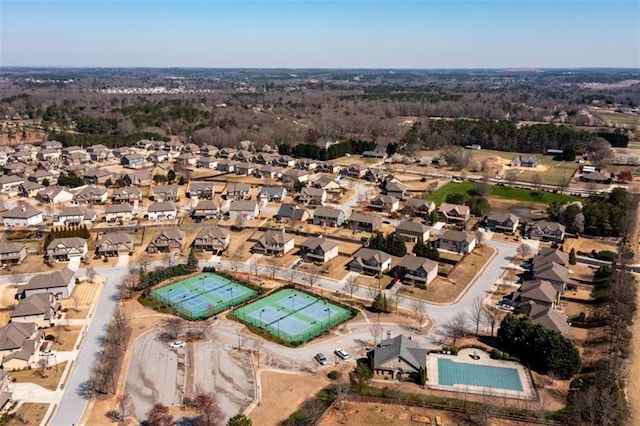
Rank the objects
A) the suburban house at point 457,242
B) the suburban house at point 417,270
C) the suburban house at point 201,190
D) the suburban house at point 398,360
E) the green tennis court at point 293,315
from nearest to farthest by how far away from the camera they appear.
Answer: the suburban house at point 398,360 < the green tennis court at point 293,315 < the suburban house at point 417,270 < the suburban house at point 457,242 < the suburban house at point 201,190

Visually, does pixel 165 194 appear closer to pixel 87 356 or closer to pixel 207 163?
pixel 207 163

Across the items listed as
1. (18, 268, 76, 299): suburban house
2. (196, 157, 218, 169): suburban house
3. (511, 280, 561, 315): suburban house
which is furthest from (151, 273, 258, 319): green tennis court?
(196, 157, 218, 169): suburban house

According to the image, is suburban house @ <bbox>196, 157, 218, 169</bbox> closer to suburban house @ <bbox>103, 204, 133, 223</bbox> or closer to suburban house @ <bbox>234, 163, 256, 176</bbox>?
suburban house @ <bbox>234, 163, 256, 176</bbox>

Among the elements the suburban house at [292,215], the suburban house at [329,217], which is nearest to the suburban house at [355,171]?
the suburban house at [292,215]

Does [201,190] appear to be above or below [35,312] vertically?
above

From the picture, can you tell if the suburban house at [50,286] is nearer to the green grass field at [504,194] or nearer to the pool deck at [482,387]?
the pool deck at [482,387]

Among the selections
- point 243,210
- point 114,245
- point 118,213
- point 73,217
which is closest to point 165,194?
point 118,213
